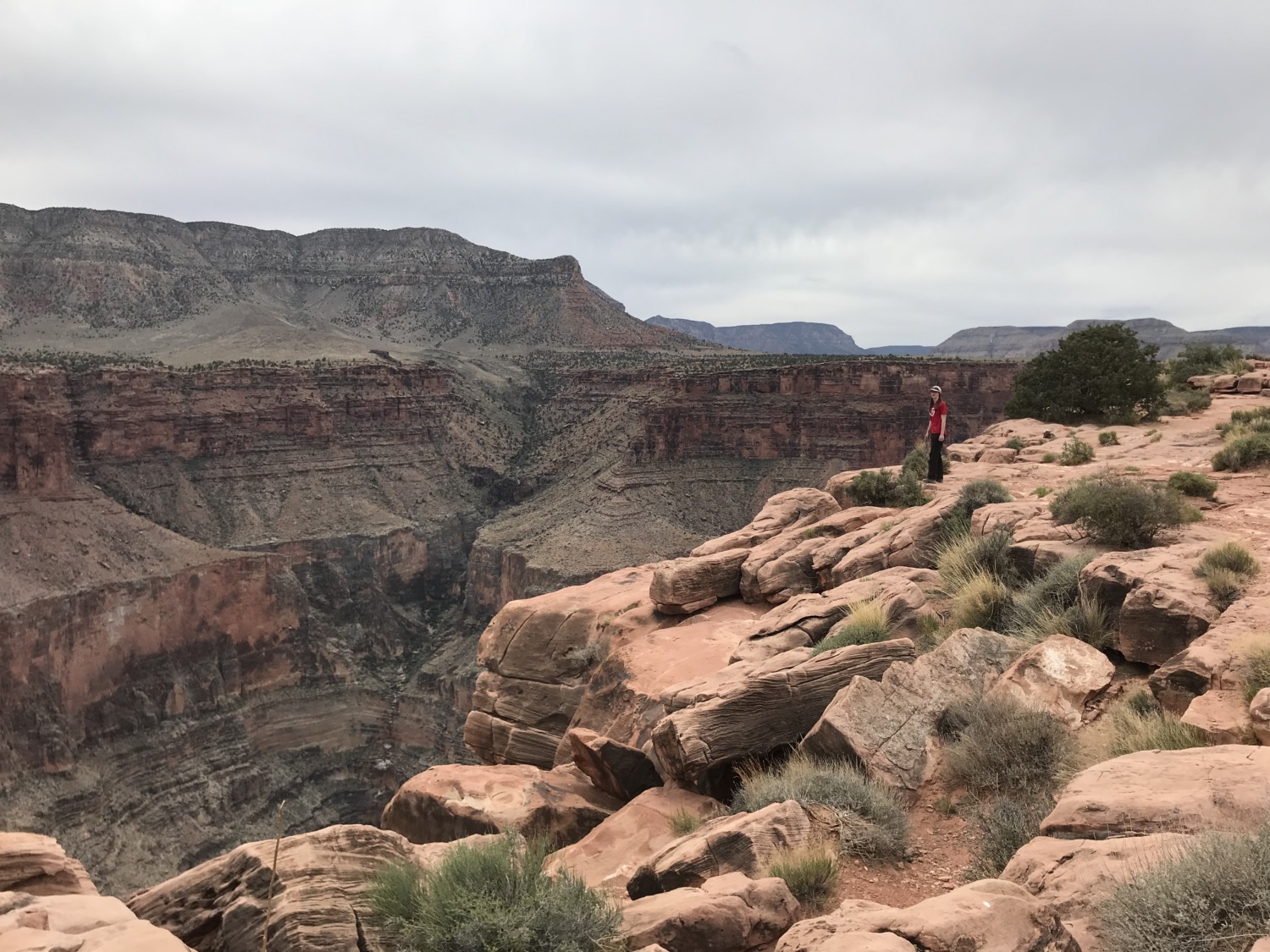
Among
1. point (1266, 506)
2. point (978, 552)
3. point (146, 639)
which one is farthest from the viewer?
point (146, 639)

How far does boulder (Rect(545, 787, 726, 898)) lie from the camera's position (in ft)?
28.7

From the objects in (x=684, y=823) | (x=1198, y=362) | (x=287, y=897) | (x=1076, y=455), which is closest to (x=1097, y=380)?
(x=1076, y=455)

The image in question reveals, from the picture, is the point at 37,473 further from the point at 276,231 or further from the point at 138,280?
the point at 276,231

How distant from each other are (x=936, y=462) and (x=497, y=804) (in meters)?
12.3

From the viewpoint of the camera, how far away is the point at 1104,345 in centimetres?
2845

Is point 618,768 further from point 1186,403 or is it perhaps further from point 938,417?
point 1186,403

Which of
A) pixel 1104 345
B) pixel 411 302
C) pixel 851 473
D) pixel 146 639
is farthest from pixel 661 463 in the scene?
pixel 411 302

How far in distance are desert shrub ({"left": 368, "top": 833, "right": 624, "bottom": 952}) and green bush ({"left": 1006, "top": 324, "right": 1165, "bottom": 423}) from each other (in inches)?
1002

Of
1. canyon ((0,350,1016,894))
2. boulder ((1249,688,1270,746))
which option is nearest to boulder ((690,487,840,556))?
boulder ((1249,688,1270,746))

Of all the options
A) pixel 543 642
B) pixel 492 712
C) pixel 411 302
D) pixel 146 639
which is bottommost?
pixel 146 639

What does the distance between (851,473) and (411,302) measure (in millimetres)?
110983

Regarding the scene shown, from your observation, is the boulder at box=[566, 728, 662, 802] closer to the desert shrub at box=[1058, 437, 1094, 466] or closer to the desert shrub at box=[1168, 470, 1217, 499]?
the desert shrub at box=[1168, 470, 1217, 499]

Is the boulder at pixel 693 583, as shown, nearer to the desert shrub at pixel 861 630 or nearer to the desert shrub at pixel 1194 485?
the desert shrub at pixel 861 630

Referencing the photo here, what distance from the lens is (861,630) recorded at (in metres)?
10.7
